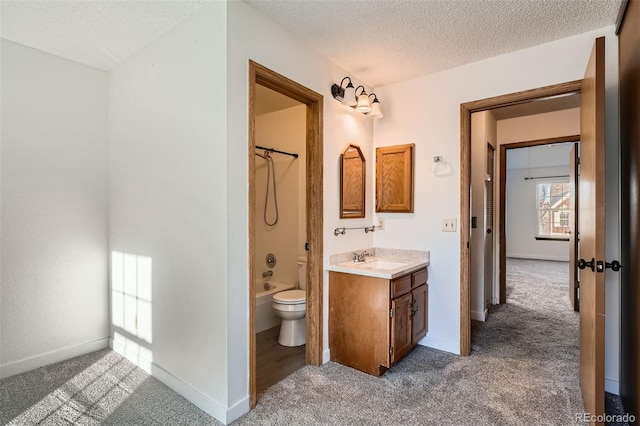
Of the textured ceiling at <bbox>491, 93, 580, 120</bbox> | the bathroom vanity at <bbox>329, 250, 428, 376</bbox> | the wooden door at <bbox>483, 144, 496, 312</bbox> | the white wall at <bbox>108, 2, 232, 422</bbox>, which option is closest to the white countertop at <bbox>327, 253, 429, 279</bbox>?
the bathroom vanity at <bbox>329, 250, 428, 376</bbox>

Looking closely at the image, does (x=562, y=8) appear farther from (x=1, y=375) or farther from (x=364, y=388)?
(x=1, y=375)

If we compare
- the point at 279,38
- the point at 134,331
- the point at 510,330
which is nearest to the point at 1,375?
the point at 134,331

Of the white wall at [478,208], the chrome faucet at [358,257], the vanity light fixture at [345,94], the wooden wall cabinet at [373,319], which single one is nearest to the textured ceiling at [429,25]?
the vanity light fixture at [345,94]

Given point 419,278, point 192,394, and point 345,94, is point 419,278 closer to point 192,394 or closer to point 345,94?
point 345,94

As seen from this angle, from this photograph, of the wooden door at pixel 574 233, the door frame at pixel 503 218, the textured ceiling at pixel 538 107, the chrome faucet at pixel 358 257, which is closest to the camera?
the chrome faucet at pixel 358 257

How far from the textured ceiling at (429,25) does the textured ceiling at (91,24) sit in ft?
1.98

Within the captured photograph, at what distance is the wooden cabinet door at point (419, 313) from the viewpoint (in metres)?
2.73

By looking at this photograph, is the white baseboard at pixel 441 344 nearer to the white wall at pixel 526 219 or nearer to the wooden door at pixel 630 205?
the wooden door at pixel 630 205

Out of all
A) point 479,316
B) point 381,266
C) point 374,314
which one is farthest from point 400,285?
point 479,316

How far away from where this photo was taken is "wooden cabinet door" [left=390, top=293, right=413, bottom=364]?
2.43 metres

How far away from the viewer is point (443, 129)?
2910 mm

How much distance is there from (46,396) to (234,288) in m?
1.51

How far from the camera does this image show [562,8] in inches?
80.2

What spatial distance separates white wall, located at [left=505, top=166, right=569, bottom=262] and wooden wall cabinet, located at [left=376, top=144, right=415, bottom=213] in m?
7.39
